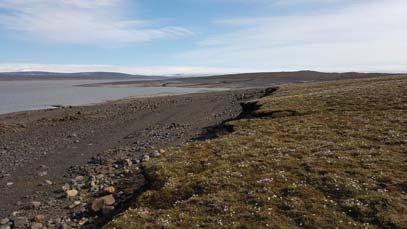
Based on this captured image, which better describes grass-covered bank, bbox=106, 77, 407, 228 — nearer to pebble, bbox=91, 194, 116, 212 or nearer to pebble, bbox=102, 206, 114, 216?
pebble, bbox=102, 206, 114, 216

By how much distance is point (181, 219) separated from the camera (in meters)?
14.5

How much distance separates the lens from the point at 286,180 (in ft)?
56.0

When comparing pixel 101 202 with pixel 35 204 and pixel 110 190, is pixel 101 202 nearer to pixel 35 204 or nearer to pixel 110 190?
pixel 110 190

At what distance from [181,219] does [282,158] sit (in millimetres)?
7207

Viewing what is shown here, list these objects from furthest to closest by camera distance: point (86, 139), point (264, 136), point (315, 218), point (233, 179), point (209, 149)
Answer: point (86, 139)
point (264, 136)
point (209, 149)
point (233, 179)
point (315, 218)

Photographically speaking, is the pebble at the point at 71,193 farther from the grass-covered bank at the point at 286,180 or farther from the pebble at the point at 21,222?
the grass-covered bank at the point at 286,180

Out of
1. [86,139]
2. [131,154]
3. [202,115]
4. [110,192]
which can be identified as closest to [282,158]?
[110,192]

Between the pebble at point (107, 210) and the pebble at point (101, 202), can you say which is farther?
the pebble at point (101, 202)

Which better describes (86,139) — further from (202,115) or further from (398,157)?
(398,157)

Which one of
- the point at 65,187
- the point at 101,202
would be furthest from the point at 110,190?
the point at 65,187

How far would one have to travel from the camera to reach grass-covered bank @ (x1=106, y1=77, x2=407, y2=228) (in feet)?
46.8

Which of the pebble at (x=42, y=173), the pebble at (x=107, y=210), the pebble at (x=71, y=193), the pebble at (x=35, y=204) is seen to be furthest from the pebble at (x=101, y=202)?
the pebble at (x=42, y=173)

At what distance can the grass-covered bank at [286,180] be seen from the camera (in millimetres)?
14250

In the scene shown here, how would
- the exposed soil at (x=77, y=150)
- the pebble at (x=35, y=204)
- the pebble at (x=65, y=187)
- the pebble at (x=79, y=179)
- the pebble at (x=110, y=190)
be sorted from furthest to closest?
the pebble at (x=79, y=179)
the pebble at (x=65, y=187)
the exposed soil at (x=77, y=150)
the pebble at (x=110, y=190)
the pebble at (x=35, y=204)
